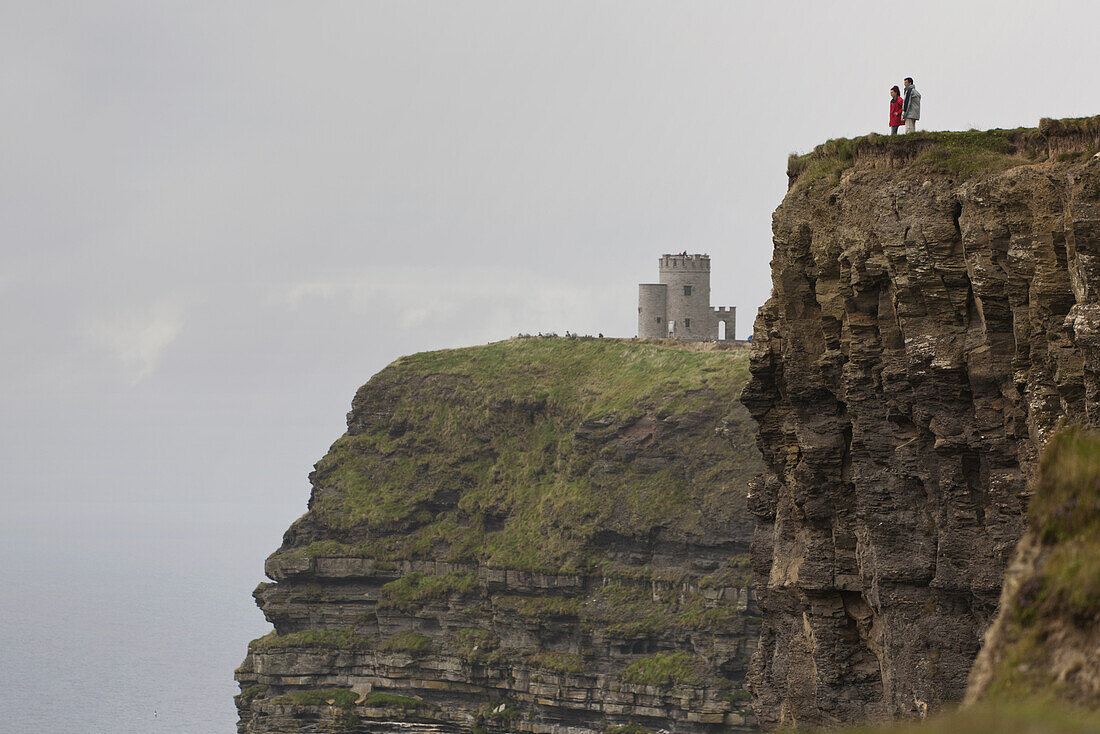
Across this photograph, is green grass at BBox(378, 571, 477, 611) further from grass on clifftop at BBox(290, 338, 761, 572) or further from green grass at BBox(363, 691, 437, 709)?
green grass at BBox(363, 691, 437, 709)

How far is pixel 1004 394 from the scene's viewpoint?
148 feet

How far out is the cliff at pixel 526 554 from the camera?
15625 centimetres

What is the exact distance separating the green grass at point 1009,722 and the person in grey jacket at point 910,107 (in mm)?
35601

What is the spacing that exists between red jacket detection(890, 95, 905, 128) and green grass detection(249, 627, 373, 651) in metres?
132

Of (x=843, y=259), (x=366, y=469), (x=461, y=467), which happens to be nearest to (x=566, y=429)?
(x=461, y=467)

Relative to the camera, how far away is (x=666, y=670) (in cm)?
15225

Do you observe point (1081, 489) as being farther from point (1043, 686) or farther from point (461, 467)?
point (461, 467)

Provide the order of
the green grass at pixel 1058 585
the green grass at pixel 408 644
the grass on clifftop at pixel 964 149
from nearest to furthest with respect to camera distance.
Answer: the green grass at pixel 1058 585 < the grass on clifftop at pixel 964 149 < the green grass at pixel 408 644

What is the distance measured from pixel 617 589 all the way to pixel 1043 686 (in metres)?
145

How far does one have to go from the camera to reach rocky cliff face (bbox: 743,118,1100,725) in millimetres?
42469

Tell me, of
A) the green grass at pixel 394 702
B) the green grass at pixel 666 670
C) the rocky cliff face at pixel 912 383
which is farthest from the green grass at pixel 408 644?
the rocky cliff face at pixel 912 383

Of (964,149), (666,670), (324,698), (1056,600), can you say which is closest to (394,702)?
(324,698)

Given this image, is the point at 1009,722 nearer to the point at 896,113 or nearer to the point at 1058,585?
the point at 1058,585

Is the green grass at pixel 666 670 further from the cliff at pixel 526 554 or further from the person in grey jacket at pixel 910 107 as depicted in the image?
the person in grey jacket at pixel 910 107
